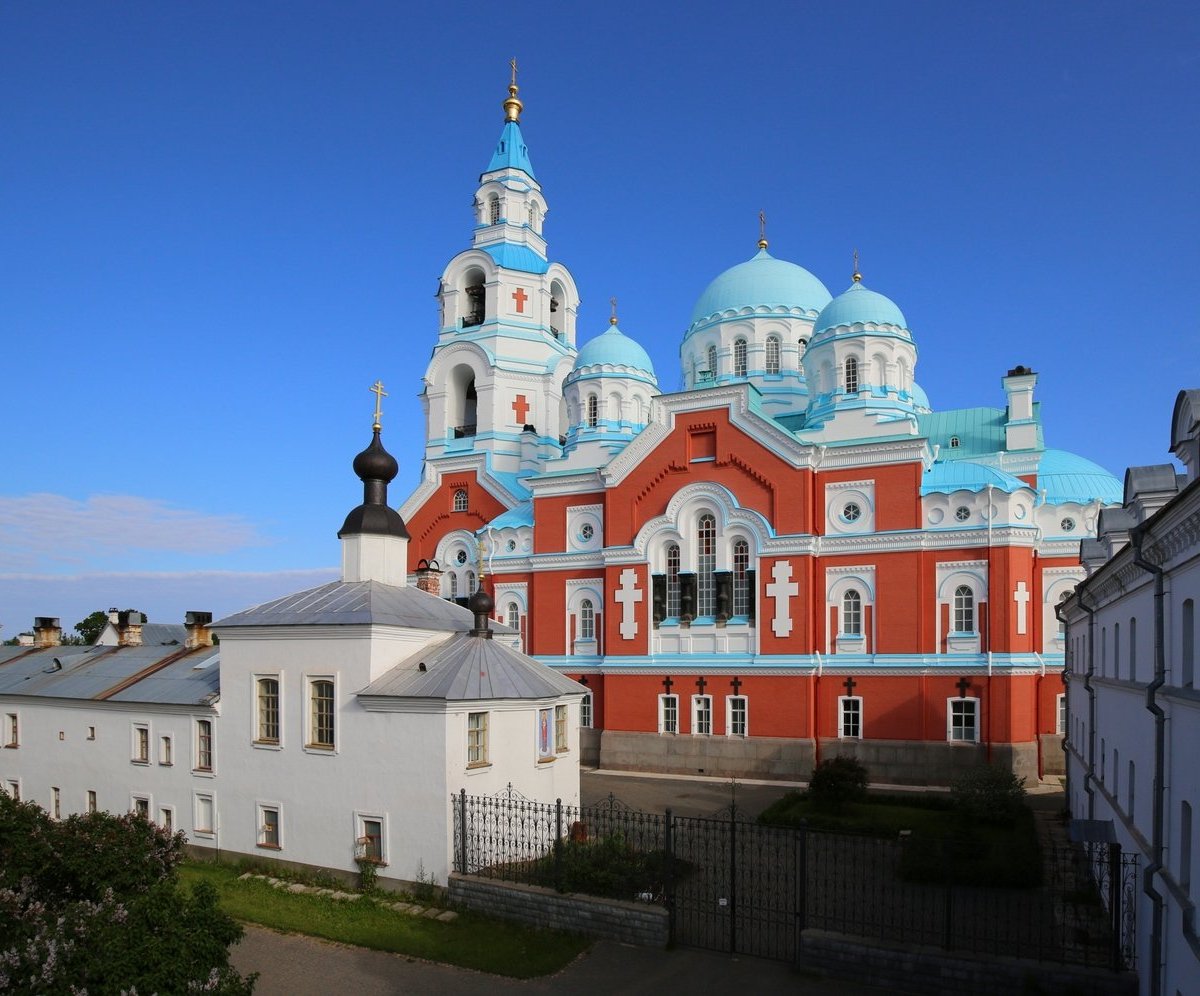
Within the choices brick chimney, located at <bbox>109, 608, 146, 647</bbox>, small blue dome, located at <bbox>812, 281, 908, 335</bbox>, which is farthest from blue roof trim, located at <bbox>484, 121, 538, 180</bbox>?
brick chimney, located at <bbox>109, 608, 146, 647</bbox>

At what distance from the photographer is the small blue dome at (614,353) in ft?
105

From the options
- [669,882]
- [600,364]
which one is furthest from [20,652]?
[669,882]

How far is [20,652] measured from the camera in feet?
84.4

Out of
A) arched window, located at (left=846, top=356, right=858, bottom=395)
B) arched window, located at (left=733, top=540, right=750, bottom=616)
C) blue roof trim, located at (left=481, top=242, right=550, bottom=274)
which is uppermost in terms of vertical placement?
blue roof trim, located at (left=481, top=242, right=550, bottom=274)

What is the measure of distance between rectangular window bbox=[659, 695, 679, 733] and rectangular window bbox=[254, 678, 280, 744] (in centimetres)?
1313

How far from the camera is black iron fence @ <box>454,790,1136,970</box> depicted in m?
11.1

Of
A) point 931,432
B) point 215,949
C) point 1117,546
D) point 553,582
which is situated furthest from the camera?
point 931,432

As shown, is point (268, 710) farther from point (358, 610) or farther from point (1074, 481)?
point (1074, 481)

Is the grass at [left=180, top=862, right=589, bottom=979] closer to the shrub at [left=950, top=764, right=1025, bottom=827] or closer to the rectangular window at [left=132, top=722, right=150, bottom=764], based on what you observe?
the rectangular window at [left=132, top=722, right=150, bottom=764]

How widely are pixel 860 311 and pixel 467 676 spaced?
18.1 meters

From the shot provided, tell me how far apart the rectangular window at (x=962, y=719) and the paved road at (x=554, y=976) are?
14.3 m

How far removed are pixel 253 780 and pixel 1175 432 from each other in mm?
14542

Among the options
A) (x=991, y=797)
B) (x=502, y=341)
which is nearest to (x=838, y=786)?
(x=991, y=797)

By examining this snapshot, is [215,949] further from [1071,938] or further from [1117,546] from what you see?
[1117,546]
